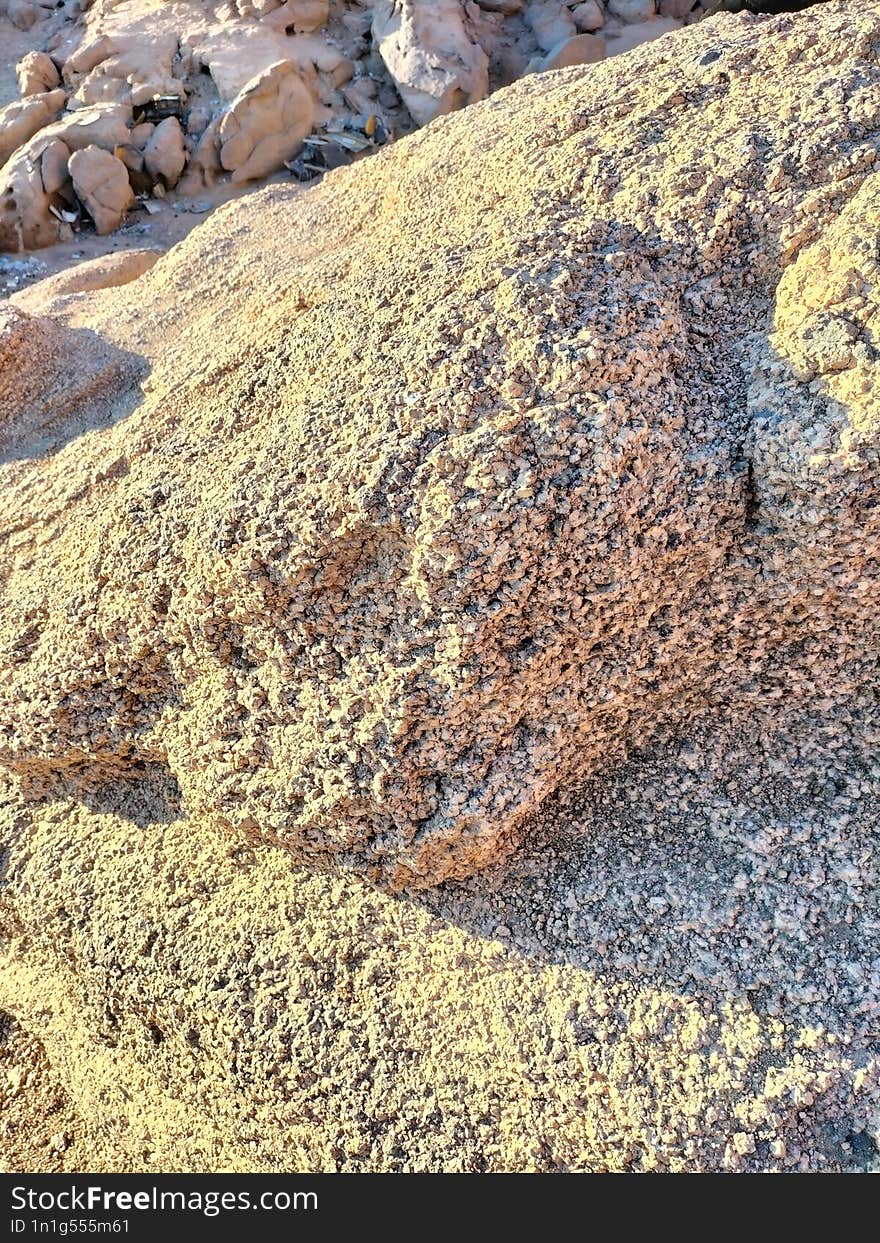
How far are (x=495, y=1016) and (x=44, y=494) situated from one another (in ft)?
4.90

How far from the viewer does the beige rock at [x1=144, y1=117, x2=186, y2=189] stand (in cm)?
477

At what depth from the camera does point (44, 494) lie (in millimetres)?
1954

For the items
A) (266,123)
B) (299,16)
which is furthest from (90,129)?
(299,16)

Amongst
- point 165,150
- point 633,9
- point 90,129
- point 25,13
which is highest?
point 25,13

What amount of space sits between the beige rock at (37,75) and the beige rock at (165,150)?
33.6 inches

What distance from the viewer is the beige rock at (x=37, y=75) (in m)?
5.01

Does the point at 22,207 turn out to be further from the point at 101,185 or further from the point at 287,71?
the point at 287,71

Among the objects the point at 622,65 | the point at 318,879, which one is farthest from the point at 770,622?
the point at 622,65

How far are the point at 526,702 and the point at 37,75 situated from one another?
563 centimetres

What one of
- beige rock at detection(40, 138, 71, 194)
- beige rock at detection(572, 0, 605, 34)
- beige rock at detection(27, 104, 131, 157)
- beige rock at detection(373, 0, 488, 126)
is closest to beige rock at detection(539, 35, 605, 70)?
beige rock at detection(572, 0, 605, 34)

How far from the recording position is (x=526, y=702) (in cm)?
119

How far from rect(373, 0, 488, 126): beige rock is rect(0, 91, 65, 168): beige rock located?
1.97 meters

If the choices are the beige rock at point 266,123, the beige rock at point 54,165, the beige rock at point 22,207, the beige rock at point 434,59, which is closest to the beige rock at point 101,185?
the beige rock at point 54,165

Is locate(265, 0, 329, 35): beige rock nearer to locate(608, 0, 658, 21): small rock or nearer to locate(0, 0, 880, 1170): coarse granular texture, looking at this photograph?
locate(608, 0, 658, 21): small rock
